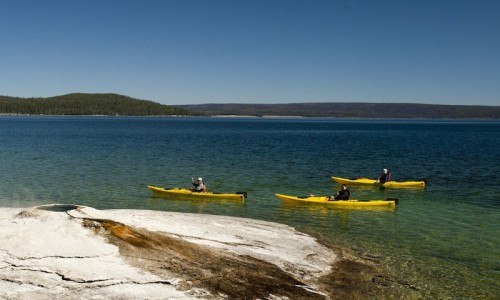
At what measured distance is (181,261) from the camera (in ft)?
45.8

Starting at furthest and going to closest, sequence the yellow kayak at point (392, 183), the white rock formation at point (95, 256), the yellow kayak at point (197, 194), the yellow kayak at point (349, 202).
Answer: the yellow kayak at point (392, 183), the yellow kayak at point (197, 194), the yellow kayak at point (349, 202), the white rock formation at point (95, 256)

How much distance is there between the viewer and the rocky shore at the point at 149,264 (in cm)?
1198

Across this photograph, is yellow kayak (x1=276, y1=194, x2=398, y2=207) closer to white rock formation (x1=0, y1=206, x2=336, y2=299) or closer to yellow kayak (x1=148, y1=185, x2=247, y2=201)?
yellow kayak (x1=148, y1=185, x2=247, y2=201)

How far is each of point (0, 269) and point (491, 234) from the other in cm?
2085

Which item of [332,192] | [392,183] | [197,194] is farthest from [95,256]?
[392,183]

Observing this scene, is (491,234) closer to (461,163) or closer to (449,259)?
(449,259)

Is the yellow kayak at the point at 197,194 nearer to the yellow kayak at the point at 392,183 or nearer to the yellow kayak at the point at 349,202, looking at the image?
the yellow kayak at the point at 349,202

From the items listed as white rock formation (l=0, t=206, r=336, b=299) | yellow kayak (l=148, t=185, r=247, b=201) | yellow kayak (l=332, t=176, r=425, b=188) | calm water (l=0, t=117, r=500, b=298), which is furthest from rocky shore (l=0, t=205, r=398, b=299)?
yellow kayak (l=332, t=176, r=425, b=188)

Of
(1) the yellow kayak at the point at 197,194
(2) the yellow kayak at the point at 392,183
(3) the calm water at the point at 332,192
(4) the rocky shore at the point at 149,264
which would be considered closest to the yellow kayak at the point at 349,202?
(3) the calm water at the point at 332,192

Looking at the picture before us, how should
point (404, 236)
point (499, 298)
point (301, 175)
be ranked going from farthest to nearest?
point (301, 175) < point (404, 236) < point (499, 298)

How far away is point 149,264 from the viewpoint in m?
13.4

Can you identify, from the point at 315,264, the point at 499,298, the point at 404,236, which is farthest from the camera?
the point at 404,236

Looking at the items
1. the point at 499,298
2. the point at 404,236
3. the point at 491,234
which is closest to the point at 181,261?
the point at 499,298

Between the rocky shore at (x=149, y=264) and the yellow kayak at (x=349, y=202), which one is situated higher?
the rocky shore at (x=149, y=264)
